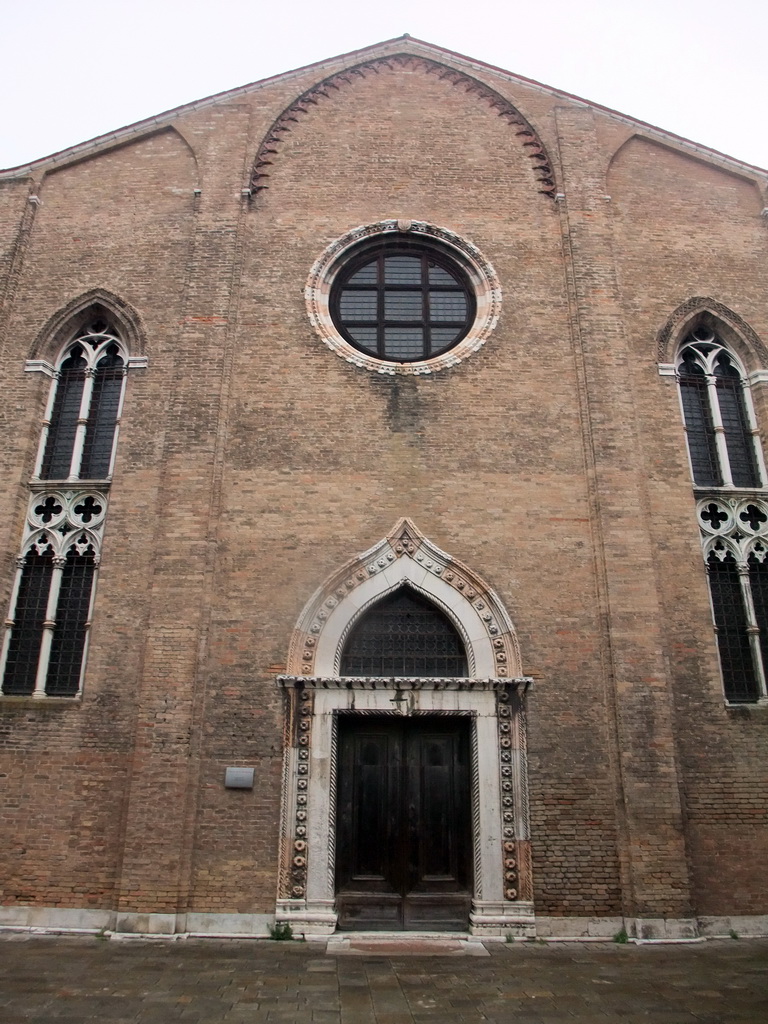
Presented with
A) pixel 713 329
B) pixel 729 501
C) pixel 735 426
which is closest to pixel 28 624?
pixel 729 501

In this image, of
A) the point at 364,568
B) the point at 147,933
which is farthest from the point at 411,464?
the point at 147,933

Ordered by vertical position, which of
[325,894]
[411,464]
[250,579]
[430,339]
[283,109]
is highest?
[283,109]

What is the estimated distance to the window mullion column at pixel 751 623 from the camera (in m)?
9.90

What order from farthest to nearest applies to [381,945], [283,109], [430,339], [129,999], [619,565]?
[283,109] < [430,339] < [619,565] < [381,945] < [129,999]

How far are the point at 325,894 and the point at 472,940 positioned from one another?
1734 mm

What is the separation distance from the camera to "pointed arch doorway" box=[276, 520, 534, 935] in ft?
29.1

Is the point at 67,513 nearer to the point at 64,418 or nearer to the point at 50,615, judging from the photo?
the point at 50,615

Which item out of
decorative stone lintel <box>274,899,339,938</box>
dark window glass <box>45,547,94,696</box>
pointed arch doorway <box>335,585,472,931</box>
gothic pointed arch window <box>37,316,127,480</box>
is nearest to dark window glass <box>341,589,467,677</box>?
pointed arch doorway <box>335,585,472,931</box>

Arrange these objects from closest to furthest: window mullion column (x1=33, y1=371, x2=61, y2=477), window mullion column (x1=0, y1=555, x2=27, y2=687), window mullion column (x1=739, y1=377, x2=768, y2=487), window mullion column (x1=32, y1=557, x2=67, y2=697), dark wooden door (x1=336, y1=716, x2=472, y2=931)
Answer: dark wooden door (x1=336, y1=716, x2=472, y2=931)
window mullion column (x1=32, y1=557, x2=67, y2=697)
window mullion column (x1=0, y1=555, x2=27, y2=687)
window mullion column (x1=33, y1=371, x2=61, y2=477)
window mullion column (x1=739, y1=377, x2=768, y2=487)

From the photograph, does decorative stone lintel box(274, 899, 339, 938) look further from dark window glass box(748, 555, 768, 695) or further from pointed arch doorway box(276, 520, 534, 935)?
dark window glass box(748, 555, 768, 695)

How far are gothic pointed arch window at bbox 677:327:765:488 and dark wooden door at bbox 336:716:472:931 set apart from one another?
5.28 metres

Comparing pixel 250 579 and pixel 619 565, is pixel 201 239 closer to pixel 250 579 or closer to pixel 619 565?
pixel 250 579

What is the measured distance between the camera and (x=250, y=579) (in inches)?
390

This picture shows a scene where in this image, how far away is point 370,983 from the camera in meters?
6.91
